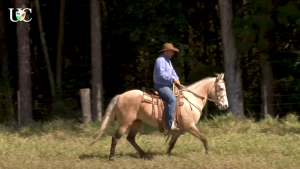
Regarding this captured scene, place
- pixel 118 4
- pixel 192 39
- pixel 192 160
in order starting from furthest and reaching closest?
pixel 192 39, pixel 118 4, pixel 192 160

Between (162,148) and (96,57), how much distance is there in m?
6.23

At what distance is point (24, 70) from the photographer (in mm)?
17828

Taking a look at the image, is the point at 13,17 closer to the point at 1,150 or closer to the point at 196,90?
the point at 1,150

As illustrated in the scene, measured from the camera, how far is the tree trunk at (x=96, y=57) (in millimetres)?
16594

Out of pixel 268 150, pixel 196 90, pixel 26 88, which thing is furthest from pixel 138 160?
pixel 26 88

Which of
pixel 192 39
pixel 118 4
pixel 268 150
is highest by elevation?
pixel 118 4

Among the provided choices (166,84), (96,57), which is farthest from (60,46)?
(166,84)

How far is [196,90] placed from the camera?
37.7 feet

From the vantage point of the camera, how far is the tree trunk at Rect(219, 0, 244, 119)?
16.5m

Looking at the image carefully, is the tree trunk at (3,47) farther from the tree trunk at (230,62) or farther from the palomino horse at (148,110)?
the palomino horse at (148,110)

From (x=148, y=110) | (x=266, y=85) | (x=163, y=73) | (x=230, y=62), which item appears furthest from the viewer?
(x=266, y=85)

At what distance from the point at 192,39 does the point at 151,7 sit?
361cm

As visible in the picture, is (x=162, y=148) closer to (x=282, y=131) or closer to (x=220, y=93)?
(x=220, y=93)

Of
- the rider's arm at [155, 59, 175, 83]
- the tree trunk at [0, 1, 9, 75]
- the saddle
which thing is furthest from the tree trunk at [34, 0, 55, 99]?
the rider's arm at [155, 59, 175, 83]
